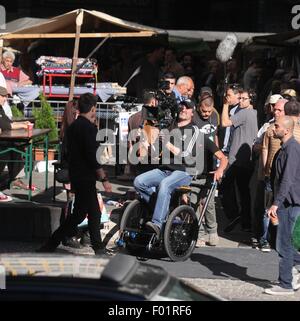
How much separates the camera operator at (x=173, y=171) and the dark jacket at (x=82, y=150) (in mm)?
606

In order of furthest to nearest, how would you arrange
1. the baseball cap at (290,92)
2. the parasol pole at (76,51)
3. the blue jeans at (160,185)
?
the parasol pole at (76,51) < the baseball cap at (290,92) < the blue jeans at (160,185)

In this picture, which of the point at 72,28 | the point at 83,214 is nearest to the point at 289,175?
the point at 83,214

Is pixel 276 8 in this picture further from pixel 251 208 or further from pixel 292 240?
pixel 292 240

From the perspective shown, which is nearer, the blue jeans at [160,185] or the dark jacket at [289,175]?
the dark jacket at [289,175]

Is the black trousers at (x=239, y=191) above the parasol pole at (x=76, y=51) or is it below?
below

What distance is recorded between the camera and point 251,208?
11062 millimetres

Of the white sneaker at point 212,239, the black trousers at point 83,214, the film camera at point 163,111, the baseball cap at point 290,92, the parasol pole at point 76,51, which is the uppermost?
the parasol pole at point 76,51

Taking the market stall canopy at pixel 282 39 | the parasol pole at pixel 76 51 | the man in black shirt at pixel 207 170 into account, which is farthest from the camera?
the market stall canopy at pixel 282 39

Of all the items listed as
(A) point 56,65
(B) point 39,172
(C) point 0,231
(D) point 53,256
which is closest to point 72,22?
(A) point 56,65

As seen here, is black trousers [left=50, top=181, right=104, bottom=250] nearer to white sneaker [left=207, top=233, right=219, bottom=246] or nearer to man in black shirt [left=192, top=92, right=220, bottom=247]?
man in black shirt [left=192, top=92, right=220, bottom=247]

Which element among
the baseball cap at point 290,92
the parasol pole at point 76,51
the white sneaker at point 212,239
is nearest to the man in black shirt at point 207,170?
the white sneaker at point 212,239

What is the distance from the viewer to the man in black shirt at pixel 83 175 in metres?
9.20

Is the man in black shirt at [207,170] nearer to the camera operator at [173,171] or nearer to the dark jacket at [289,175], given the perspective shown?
the camera operator at [173,171]

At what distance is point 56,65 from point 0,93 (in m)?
4.76
